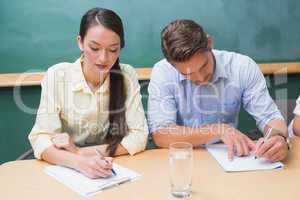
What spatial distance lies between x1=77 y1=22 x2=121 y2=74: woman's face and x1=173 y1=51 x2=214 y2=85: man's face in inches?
10.8

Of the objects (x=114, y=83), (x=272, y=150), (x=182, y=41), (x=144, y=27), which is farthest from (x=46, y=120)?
(x=144, y=27)

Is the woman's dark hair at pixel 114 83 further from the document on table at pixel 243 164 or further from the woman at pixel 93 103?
the document on table at pixel 243 164

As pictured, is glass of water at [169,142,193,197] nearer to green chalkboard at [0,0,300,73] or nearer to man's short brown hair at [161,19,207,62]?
man's short brown hair at [161,19,207,62]

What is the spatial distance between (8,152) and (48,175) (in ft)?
4.90

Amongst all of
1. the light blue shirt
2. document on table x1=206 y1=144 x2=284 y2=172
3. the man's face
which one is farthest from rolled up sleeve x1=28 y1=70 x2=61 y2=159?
document on table x1=206 y1=144 x2=284 y2=172

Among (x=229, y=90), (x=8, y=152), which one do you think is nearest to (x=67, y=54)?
(x=8, y=152)

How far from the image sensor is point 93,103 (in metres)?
1.72

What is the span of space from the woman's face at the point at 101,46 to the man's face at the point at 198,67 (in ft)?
0.90

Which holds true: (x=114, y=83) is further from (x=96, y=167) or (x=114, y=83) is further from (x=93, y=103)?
(x=96, y=167)

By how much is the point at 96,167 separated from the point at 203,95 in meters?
0.79

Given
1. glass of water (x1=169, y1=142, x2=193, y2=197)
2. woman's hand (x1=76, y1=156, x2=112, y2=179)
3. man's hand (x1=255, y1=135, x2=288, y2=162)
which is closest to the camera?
glass of water (x1=169, y1=142, x2=193, y2=197)

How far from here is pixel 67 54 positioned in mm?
2549

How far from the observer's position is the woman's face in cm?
158

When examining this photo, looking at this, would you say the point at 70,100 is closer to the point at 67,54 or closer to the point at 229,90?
the point at 229,90
